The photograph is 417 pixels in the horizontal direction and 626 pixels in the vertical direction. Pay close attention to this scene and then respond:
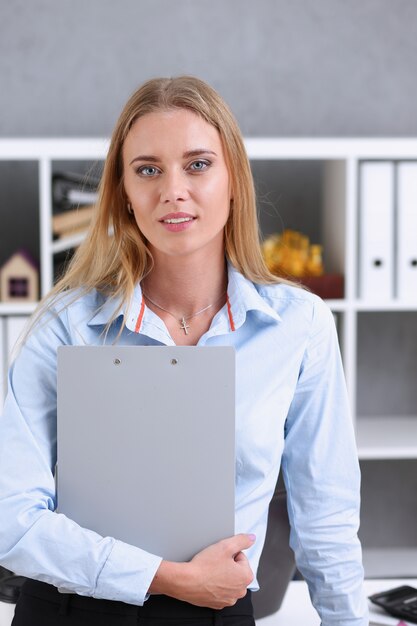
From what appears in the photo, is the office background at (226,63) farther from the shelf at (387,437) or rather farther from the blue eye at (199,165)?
the blue eye at (199,165)

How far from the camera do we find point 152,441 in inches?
45.7

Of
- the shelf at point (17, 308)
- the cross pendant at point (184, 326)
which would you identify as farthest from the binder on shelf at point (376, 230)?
the cross pendant at point (184, 326)

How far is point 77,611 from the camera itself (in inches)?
47.1

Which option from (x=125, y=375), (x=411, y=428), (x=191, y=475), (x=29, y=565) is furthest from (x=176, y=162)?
(x=411, y=428)

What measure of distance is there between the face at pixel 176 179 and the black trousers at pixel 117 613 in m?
0.52

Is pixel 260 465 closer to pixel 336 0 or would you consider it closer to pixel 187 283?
pixel 187 283

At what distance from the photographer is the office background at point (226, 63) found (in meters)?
2.97

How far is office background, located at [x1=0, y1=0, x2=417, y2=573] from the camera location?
117 inches

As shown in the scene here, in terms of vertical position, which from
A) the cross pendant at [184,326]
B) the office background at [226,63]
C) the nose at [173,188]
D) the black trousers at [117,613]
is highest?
the office background at [226,63]

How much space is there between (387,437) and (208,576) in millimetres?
1778

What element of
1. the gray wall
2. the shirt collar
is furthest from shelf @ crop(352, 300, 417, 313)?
the shirt collar

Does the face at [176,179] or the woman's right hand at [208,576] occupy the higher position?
the face at [176,179]

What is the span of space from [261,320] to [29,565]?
0.51 meters

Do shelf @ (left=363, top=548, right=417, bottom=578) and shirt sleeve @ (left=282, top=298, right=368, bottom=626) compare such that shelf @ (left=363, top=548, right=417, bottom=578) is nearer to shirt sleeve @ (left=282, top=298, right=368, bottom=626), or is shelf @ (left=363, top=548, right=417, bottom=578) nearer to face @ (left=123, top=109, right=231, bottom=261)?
shirt sleeve @ (left=282, top=298, right=368, bottom=626)
